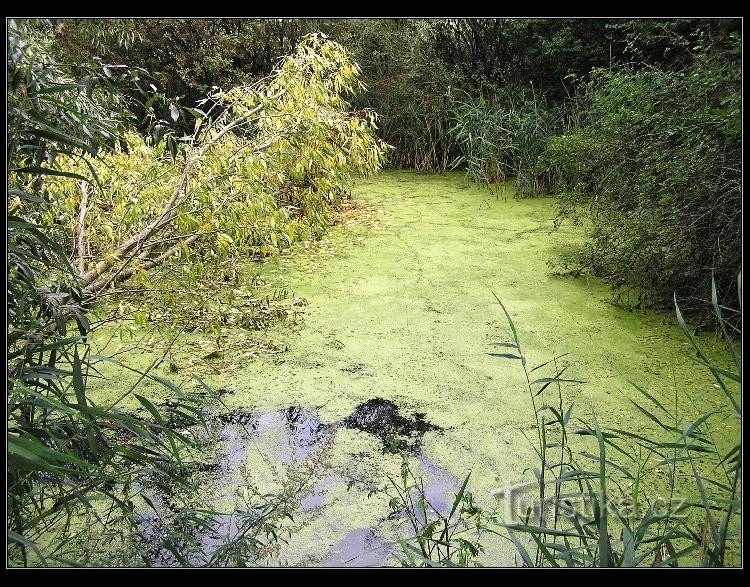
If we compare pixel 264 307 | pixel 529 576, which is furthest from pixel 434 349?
pixel 529 576

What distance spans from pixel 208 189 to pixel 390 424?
1.10m

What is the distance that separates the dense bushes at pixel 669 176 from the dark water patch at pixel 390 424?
962 mm

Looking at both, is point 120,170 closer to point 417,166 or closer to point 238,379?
point 238,379

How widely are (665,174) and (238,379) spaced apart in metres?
1.84

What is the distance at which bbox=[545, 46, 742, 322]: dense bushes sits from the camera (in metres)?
2.53

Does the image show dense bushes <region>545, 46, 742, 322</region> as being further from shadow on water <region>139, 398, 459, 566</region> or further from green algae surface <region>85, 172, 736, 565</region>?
shadow on water <region>139, 398, 459, 566</region>

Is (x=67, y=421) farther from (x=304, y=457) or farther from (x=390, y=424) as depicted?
(x=390, y=424)

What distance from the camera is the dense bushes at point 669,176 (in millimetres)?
2525

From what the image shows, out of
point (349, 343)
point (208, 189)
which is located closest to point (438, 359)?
point (349, 343)

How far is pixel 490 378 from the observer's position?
2602mm

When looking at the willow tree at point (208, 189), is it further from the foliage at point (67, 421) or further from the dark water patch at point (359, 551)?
the dark water patch at point (359, 551)

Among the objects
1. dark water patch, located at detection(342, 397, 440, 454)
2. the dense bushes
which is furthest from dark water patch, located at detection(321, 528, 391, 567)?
the dense bushes

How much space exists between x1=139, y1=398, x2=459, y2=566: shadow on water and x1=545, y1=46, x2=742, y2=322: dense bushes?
101 cm

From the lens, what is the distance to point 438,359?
9.10ft
